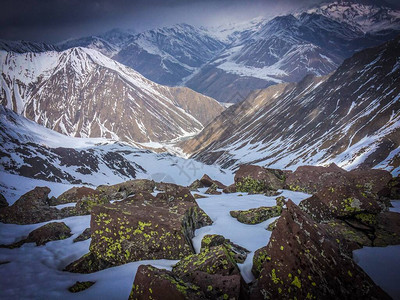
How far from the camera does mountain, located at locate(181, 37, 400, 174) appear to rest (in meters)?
87.2

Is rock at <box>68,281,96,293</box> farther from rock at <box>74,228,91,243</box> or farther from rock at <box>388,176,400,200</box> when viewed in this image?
rock at <box>388,176,400,200</box>

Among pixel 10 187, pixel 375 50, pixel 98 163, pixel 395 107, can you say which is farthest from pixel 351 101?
pixel 10 187

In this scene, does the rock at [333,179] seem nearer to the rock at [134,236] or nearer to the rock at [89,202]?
the rock at [134,236]

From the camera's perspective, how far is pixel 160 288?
5.88m

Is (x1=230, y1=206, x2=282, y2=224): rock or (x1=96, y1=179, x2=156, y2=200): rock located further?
(x1=96, y1=179, x2=156, y2=200): rock

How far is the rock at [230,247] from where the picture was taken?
8203 millimetres

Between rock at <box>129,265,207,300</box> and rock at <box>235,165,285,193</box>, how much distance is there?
1713cm

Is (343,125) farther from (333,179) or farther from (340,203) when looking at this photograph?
(340,203)

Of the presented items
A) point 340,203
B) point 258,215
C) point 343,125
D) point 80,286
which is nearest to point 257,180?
point 258,215

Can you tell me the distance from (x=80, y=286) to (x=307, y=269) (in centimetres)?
676

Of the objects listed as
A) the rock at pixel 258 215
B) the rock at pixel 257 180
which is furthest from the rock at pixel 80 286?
the rock at pixel 257 180

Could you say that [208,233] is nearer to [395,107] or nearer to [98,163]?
[395,107]

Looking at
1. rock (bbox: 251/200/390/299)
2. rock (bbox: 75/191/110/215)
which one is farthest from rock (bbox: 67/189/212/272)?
rock (bbox: 75/191/110/215)

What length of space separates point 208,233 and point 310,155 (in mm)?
119857
